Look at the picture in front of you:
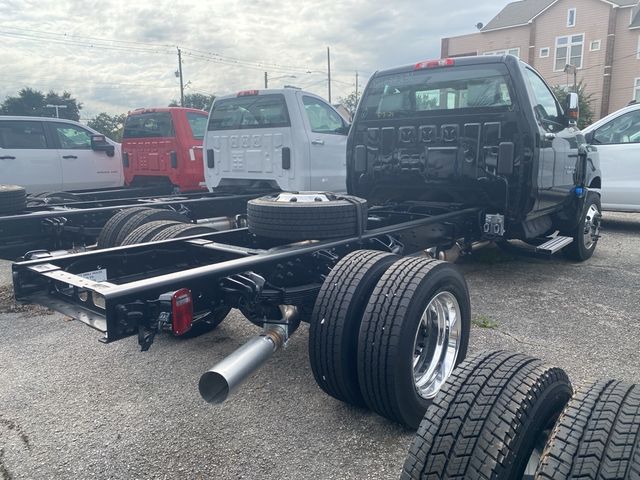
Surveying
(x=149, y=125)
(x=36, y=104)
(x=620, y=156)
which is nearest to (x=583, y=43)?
(x=620, y=156)

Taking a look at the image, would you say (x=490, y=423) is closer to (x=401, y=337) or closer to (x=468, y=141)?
(x=401, y=337)

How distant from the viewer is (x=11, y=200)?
525 cm

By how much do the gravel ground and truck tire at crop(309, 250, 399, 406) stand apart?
0.81ft

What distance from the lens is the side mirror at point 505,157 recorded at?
482cm

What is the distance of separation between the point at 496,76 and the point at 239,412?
385 cm

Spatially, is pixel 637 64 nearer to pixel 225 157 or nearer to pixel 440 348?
pixel 225 157

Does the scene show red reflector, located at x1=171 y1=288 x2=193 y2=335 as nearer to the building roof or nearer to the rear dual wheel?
the rear dual wheel

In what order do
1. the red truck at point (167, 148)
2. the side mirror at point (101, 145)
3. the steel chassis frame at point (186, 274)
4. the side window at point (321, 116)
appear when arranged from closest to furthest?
the steel chassis frame at point (186, 274), the side window at point (321, 116), the red truck at point (167, 148), the side mirror at point (101, 145)

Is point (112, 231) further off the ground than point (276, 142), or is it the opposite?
point (276, 142)

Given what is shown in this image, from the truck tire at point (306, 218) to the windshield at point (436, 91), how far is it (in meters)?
2.15

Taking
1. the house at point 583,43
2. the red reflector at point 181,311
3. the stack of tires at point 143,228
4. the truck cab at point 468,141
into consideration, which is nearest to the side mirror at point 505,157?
the truck cab at point 468,141

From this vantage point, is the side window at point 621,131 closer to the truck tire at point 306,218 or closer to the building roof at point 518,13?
the truck tire at point 306,218

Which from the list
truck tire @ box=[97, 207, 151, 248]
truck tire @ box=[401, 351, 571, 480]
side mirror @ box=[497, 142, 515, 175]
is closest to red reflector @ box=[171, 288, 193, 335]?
truck tire @ box=[401, 351, 571, 480]

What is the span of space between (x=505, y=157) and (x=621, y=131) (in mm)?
4993
